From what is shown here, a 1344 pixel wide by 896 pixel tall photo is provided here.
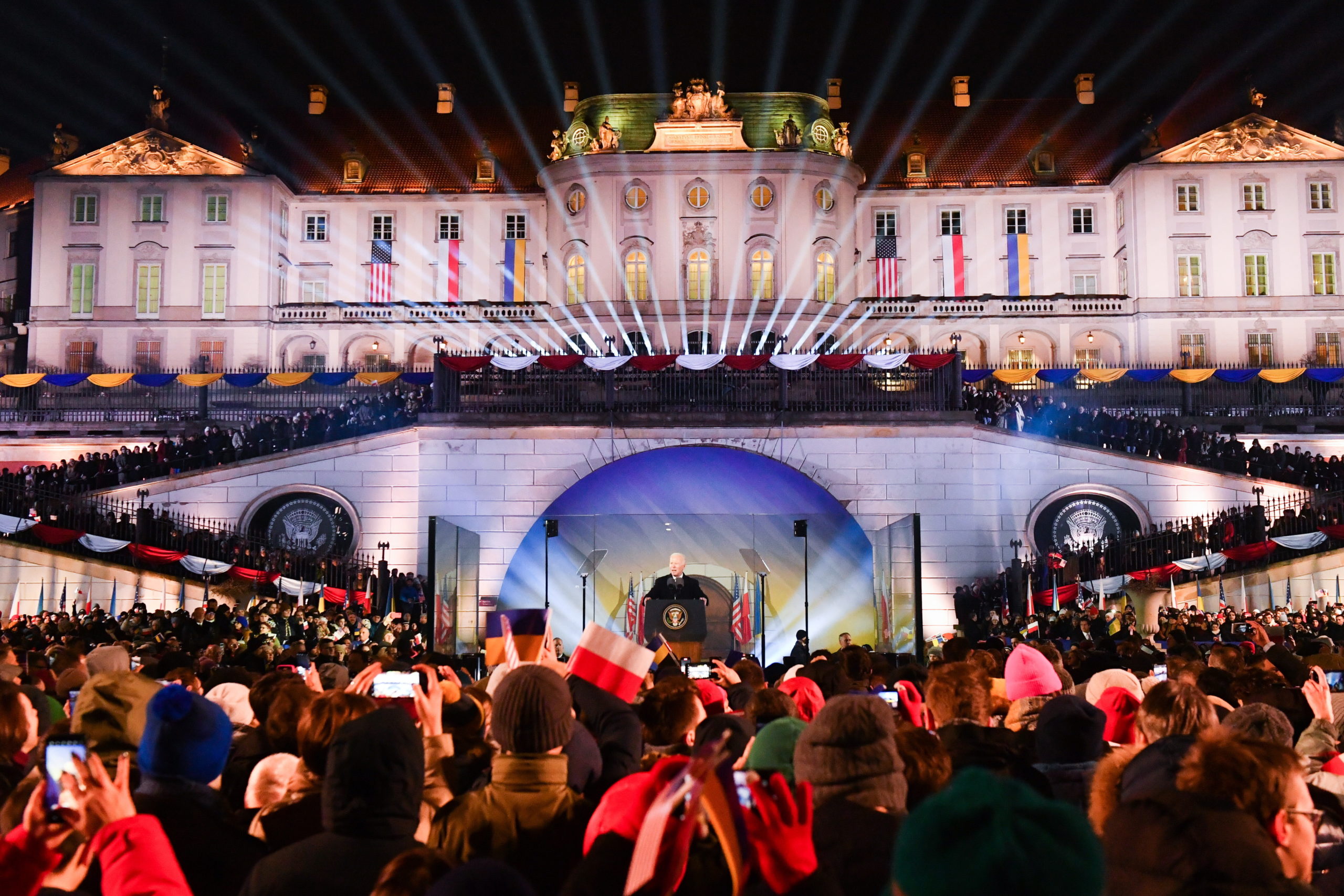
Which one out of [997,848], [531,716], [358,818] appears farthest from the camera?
[531,716]

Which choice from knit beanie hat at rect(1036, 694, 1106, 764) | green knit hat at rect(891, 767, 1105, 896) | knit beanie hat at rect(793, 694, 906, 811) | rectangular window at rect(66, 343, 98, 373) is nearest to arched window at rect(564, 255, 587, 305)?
rectangular window at rect(66, 343, 98, 373)

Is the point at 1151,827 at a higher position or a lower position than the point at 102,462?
lower

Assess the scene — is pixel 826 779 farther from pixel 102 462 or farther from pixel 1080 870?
pixel 102 462

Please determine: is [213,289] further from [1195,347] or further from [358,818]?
[358,818]

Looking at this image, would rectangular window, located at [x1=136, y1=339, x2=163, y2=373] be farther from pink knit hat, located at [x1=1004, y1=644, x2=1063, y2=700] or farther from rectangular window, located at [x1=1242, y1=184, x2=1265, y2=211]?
pink knit hat, located at [x1=1004, y1=644, x2=1063, y2=700]

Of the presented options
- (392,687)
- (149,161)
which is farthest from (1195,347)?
(392,687)

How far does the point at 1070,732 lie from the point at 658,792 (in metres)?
3.19

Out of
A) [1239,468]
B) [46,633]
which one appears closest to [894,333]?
[1239,468]

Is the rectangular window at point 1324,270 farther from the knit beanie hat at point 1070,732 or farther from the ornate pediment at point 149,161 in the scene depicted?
the knit beanie hat at point 1070,732

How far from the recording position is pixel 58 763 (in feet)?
15.4

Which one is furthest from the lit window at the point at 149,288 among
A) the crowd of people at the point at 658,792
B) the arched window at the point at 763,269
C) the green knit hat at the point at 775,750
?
the green knit hat at the point at 775,750

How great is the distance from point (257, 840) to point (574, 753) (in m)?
1.53

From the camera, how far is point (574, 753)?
6188 mm

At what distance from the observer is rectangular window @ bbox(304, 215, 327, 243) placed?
198 ft
